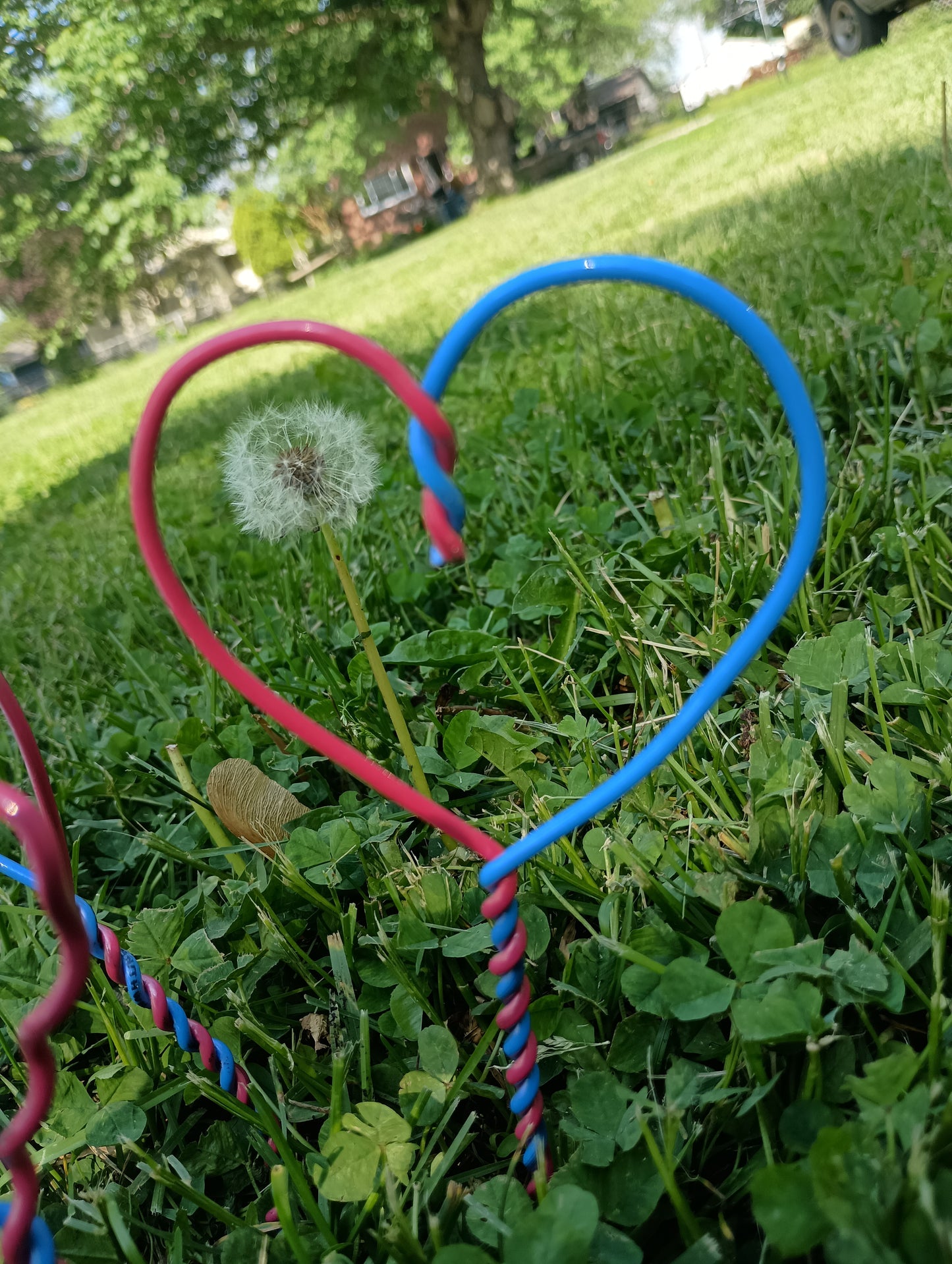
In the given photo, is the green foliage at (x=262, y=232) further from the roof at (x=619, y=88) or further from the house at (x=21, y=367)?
the roof at (x=619, y=88)

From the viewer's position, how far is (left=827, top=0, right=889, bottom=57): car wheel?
972cm

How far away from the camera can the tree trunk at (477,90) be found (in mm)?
19234

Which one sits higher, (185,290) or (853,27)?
(185,290)

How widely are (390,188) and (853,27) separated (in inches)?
1415

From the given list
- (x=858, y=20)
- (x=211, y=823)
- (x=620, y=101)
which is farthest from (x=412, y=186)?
(x=211, y=823)

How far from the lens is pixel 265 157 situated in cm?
1970

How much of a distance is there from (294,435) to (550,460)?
122 centimetres

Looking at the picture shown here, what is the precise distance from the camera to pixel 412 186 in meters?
41.4

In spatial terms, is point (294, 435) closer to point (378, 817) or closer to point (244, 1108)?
point (378, 817)

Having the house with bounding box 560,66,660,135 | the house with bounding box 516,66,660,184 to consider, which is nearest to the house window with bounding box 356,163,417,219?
the house with bounding box 516,66,660,184

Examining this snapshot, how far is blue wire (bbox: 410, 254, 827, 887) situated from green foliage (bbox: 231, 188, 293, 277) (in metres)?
28.9

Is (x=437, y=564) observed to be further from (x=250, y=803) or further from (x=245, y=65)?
(x=245, y=65)

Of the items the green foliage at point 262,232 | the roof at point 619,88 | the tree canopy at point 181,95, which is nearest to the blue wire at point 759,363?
the tree canopy at point 181,95

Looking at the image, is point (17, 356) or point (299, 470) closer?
point (299, 470)
